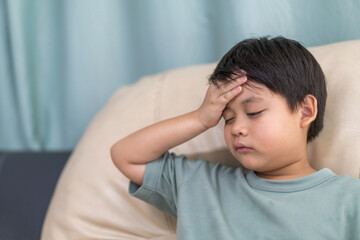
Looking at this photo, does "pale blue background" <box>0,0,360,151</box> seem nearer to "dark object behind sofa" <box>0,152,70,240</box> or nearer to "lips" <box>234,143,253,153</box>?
"dark object behind sofa" <box>0,152,70,240</box>

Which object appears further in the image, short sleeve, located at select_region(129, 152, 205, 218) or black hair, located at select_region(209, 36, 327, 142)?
short sleeve, located at select_region(129, 152, 205, 218)

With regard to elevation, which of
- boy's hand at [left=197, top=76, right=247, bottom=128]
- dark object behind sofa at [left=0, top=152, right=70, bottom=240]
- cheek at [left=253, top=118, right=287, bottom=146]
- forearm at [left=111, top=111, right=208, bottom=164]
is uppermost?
→ boy's hand at [left=197, top=76, right=247, bottom=128]

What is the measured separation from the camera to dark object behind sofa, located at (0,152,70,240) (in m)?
1.30

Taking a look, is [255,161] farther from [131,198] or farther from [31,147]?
[31,147]

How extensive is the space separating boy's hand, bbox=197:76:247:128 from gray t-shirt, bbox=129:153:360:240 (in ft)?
0.42

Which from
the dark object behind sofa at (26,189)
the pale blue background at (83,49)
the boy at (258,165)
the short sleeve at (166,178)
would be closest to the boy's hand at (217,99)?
the boy at (258,165)

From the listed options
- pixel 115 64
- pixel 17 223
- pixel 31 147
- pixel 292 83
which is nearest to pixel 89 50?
pixel 115 64

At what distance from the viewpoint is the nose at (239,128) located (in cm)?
83

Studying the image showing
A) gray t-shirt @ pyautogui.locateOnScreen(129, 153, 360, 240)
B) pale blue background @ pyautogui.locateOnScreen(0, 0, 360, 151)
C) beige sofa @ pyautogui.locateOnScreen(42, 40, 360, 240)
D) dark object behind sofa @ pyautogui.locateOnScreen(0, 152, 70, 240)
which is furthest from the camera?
pale blue background @ pyautogui.locateOnScreen(0, 0, 360, 151)

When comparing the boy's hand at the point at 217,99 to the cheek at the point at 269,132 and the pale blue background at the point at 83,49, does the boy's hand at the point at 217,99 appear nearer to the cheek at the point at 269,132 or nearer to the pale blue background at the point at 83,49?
the cheek at the point at 269,132

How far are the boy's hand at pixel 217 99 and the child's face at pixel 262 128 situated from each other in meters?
0.01

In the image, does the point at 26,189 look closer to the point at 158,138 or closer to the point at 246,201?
the point at 158,138

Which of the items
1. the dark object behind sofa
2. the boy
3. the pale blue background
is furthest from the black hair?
the dark object behind sofa

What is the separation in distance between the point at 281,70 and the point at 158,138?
0.32 meters
